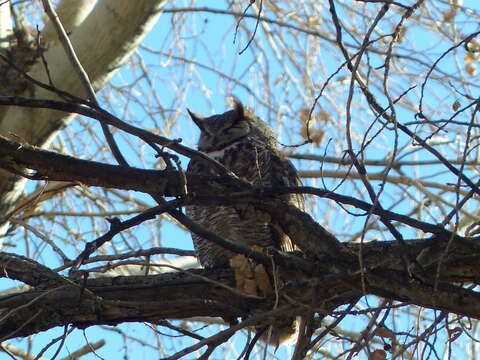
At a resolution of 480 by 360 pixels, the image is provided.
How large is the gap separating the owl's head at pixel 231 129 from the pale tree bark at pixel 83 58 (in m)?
0.66

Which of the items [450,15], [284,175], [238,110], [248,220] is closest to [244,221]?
[248,220]

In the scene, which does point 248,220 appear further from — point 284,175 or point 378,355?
point 378,355

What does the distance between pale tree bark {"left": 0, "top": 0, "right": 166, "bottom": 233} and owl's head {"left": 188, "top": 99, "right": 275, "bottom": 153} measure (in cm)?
66

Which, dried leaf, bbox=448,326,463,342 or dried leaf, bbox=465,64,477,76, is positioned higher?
dried leaf, bbox=465,64,477,76

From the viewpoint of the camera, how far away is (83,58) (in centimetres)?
314

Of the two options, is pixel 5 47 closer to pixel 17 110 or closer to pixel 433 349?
pixel 17 110

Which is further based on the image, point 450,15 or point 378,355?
point 450,15

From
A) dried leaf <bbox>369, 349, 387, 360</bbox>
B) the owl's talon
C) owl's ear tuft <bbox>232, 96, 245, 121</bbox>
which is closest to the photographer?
dried leaf <bbox>369, 349, 387, 360</bbox>

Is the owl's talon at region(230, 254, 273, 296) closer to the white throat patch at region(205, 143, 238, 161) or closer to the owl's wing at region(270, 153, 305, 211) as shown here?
the owl's wing at region(270, 153, 305, 211)

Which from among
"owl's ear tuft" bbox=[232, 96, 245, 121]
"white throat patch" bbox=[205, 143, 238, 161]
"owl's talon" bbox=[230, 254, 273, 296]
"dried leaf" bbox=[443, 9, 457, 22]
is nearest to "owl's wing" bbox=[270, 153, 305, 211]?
"white throat patch" bbox=[205, 143, 238, 161]

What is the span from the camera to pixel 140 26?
3135 mm

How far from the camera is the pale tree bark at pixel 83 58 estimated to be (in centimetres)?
311

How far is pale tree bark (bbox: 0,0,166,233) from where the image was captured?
311 centimetres

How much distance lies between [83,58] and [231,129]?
2.81 feet
